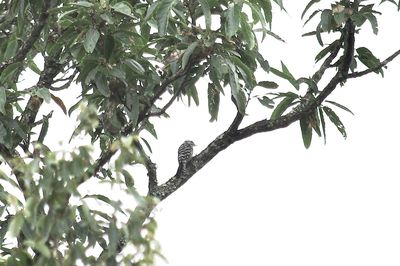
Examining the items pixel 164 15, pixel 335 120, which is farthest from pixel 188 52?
pixel 335 120

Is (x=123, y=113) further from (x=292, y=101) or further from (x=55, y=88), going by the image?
(x=292, y=101)

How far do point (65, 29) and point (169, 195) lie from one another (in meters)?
0.81

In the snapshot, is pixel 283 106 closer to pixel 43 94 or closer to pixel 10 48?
pixel 43 94

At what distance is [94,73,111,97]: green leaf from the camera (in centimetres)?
313

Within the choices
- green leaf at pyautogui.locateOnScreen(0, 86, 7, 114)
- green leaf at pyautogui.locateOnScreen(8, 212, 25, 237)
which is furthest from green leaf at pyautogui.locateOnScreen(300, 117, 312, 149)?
green leaf at pyautogui.locateOnScreen(8, 212, 25, 237)

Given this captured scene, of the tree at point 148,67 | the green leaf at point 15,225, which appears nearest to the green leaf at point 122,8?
the tree at point 148,67

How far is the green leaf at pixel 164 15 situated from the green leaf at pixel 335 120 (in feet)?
2.90

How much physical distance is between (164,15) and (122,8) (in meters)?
0.16

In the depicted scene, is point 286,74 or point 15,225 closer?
point 15,225

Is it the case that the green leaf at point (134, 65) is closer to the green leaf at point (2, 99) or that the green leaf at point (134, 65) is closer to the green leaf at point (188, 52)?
the green leaf at point (188, 52)

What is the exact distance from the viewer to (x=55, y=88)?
3.73m

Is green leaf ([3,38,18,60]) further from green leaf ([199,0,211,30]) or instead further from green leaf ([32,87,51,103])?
green leaf ([199,0,211,30])

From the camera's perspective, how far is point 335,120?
3.55 meters

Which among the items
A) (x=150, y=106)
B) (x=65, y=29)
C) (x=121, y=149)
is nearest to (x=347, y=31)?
(x=150, y=106)
